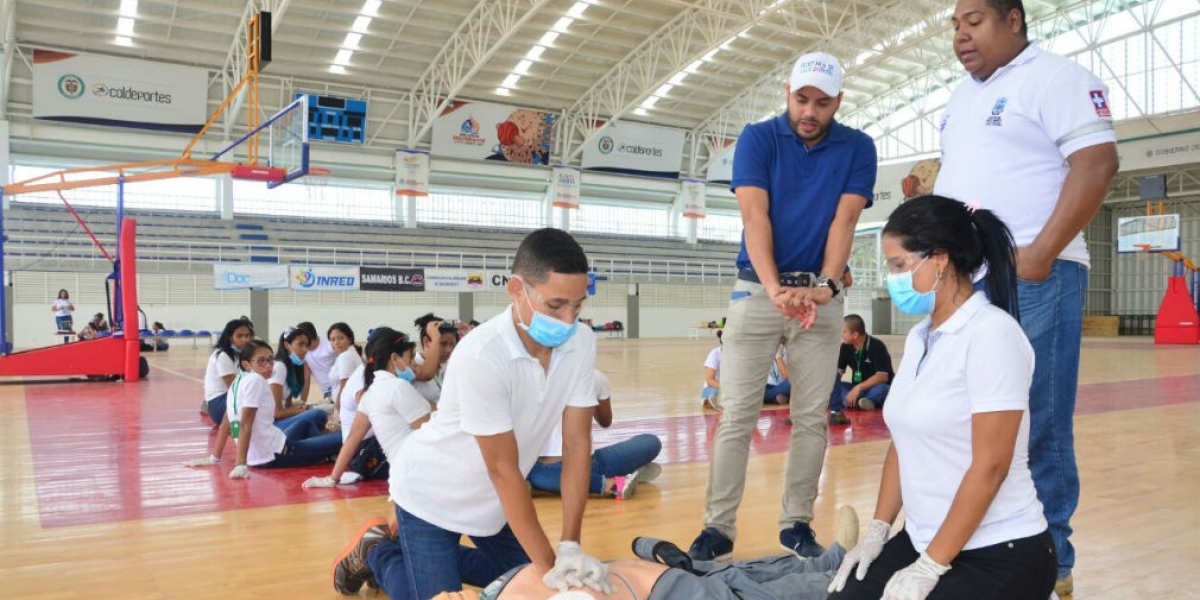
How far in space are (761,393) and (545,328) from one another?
1.27m

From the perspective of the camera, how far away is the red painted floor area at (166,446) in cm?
428

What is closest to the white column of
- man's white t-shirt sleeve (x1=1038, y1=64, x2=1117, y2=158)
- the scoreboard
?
the scoreboard

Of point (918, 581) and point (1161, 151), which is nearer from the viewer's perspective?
point (918, 581)

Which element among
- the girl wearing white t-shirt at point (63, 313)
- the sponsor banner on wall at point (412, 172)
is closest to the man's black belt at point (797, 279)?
the girl wearing white t-shirt at point (63, 313)

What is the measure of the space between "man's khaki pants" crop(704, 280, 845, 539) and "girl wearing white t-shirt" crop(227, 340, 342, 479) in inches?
126

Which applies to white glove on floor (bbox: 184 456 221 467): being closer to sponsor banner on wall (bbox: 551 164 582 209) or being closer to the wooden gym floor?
the wooden gym floor

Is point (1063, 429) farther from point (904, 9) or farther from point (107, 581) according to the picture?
point (904, 9)

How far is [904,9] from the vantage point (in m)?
24.6

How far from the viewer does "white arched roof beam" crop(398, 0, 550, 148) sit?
21.4m

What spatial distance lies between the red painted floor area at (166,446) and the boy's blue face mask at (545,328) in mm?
2695

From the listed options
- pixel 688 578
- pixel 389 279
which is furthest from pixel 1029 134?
pixel 389 279

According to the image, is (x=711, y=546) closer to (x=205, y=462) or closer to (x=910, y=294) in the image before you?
(x=910, y=294)

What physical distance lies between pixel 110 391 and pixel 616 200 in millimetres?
23640

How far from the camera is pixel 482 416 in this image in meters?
2.10
